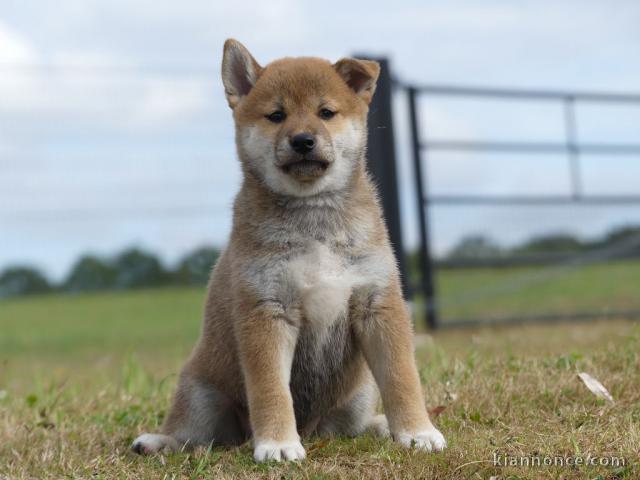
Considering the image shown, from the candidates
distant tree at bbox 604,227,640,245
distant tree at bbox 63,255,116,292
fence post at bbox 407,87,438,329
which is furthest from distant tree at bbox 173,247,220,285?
distant tree at bbox 604,227,640,245

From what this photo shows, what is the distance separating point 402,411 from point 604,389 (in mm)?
1275

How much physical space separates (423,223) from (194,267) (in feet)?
15.7

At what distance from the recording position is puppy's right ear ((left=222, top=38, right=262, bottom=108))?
3656 mm

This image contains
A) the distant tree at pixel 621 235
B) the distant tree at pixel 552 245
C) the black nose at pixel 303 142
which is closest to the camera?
the black nose at pixel 303 142

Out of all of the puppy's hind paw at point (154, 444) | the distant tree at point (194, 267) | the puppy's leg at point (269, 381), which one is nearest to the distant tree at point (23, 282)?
the distant tree at point (194, 267)

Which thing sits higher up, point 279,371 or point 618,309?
point 279,371

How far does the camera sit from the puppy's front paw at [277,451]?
3.27m

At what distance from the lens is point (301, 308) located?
3.39 metres

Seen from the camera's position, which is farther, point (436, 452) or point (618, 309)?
point (618, 309)

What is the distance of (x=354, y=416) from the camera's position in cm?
382

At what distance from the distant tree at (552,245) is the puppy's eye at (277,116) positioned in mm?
6823

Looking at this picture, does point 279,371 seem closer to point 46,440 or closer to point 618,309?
point 46,440

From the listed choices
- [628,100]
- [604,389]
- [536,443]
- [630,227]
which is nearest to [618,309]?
[630,227]

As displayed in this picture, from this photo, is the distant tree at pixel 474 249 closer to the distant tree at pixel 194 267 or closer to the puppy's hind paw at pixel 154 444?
the distant tree at pixel 194 267
